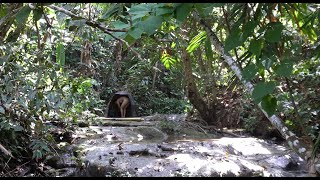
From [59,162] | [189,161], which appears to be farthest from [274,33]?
[59,162]

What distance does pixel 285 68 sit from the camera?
3.73ft

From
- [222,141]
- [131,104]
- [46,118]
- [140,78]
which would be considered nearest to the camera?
[46,118]

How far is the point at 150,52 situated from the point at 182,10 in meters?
4.27

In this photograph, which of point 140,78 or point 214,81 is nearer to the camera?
point 214,81

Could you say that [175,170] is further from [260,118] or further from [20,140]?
[260,118]

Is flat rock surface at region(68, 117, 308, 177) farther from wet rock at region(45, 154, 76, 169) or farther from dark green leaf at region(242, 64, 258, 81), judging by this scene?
dark green leaf at region(242, 64, 258, 81)

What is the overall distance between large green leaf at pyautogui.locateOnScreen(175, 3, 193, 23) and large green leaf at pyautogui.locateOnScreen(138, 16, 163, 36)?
0.17 feet

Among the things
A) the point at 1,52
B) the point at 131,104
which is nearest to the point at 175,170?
the point at 1,52

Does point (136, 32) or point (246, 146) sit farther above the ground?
point (136, 32)

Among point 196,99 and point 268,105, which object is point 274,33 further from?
point 196,99

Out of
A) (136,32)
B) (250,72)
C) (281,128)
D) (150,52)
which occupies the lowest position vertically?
(281,128)

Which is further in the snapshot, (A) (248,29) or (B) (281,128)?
(B) (281,128)

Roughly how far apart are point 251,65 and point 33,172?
3698 mm

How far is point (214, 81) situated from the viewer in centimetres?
752
